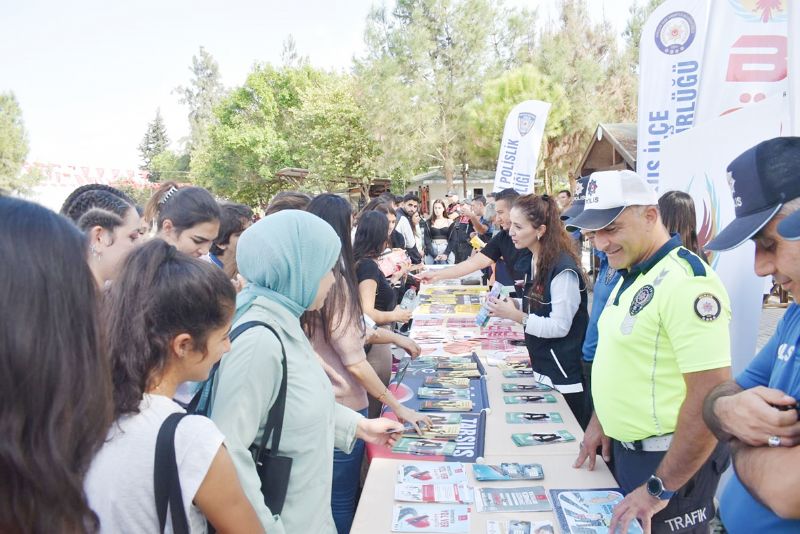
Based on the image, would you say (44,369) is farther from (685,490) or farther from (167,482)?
(685,490)

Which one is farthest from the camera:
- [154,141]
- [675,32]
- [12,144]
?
[154,141]

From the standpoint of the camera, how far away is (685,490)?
5.51 feet

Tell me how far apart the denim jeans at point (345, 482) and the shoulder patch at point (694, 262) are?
144cm

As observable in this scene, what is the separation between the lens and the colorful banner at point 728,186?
252 cm

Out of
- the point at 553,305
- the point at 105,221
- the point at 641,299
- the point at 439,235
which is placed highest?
the point at 105,221

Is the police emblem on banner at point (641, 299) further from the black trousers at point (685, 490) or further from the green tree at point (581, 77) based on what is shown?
the green tree at point (581, 77)

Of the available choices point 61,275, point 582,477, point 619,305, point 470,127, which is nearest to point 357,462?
point 582,477

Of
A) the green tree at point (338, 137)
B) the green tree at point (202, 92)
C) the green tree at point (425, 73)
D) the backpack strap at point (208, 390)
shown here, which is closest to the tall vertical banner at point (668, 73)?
the backpack strap at point (208, 390)

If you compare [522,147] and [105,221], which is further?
[522,147]

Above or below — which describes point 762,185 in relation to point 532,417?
above

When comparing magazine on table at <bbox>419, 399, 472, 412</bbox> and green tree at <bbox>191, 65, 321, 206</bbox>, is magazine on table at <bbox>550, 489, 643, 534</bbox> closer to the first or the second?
magazine on table at <bbox>419, 399, 472, 412</bbox>

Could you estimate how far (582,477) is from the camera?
195 centimetres

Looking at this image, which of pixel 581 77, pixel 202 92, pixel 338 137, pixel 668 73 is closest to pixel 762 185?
pixel 668 73

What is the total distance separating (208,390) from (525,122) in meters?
7.69
